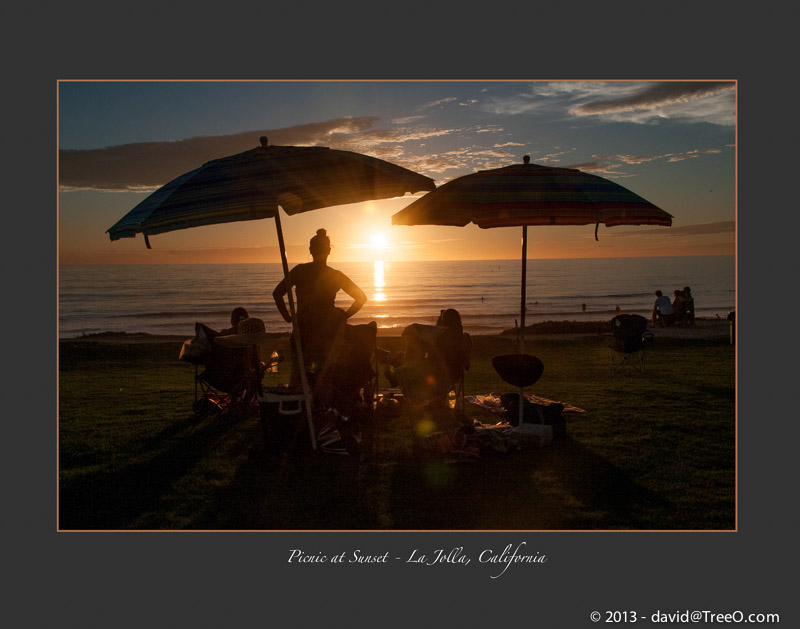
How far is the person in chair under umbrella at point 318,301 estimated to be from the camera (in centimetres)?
595

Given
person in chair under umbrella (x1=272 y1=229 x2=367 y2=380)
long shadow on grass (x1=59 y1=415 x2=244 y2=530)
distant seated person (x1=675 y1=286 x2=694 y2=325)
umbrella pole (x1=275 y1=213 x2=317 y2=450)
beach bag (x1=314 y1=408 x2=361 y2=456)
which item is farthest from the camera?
distant seated person (x1=675 y1=286 x2=694 y2=325)

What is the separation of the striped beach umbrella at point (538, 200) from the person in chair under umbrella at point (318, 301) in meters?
1.02

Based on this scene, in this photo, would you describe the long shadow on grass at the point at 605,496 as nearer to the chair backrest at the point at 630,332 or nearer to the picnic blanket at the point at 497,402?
the picnic blanket at the point at 497,402

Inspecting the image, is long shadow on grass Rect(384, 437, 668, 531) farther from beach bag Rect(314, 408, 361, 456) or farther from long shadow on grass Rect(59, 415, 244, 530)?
long shadow on grass Rect(59, 415, 244, 530)

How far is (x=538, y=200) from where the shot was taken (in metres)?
4.98

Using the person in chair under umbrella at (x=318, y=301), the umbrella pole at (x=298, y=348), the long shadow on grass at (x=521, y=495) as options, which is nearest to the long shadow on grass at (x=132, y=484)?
the umbrella pole at (x=298, y=348)

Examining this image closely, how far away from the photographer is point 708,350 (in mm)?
13930

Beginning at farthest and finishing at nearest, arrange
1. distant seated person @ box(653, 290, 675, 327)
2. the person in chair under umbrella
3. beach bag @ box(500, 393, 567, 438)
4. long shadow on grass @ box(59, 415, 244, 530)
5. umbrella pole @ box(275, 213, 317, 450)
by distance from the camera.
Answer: distant seated person @ box(653, 290, 675, 327)
beach bag @ box(500, 393, 567, 438)
the person in chair under umbrella
umbrella pole @ box(275, 213, 317, 450)
long shadow on grass @ box(59, 415, 244, 530)

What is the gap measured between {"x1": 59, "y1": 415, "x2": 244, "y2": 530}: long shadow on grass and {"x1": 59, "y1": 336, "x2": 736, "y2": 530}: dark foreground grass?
2 cm

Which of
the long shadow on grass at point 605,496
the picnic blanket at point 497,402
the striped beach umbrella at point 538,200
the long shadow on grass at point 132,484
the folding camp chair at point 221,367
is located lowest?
the long shadow on grass at point 132,484

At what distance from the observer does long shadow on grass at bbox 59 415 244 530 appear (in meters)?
4.39

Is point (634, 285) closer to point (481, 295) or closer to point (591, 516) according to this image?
point (481, 295)

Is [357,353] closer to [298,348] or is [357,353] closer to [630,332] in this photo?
[298,348]

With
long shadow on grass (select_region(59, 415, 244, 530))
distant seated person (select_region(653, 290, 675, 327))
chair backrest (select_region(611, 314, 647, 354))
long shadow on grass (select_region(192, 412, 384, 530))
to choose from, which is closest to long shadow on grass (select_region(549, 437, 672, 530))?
long shadow on grass (select_region(192, 412, 384, 530))
